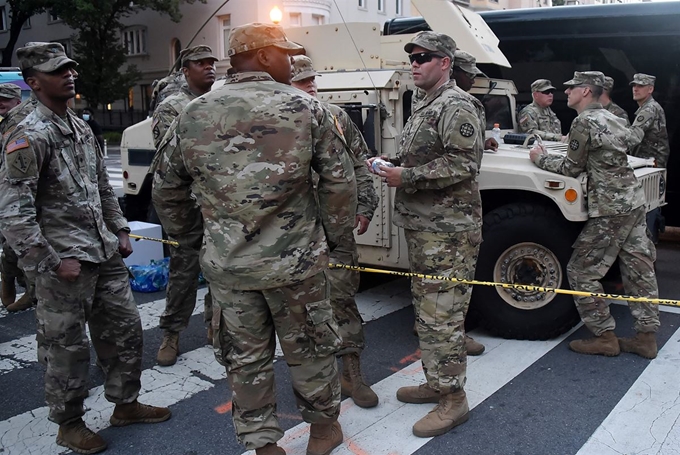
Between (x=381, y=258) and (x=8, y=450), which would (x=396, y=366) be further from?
(x=8, y=450)

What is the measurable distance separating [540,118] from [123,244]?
460 cm

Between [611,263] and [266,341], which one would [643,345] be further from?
[266,341]

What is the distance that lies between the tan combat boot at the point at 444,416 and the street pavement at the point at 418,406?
0.04 m

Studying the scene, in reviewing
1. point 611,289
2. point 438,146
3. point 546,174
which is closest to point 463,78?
point 438,146

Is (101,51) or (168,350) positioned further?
(101,51)

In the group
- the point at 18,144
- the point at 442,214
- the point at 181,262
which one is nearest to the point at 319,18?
the point at 181,262

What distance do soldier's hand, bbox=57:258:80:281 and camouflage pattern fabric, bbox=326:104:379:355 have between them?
1.35 meters

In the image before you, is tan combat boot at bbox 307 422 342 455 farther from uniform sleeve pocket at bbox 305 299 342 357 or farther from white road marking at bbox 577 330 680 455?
white road marking at bbox 577 330 680 455

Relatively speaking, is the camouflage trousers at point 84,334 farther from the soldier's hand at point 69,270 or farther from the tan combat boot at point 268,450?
the tan combat boot at point 268,450

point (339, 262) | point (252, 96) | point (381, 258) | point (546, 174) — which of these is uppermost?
point (252, 96)

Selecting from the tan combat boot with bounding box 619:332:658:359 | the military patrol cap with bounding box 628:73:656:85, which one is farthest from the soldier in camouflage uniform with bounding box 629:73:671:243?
the tan combat boot with bounding box 619:332:658:359

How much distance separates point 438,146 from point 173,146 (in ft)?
4.67

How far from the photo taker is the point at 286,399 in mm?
3902

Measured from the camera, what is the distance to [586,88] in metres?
4.55
